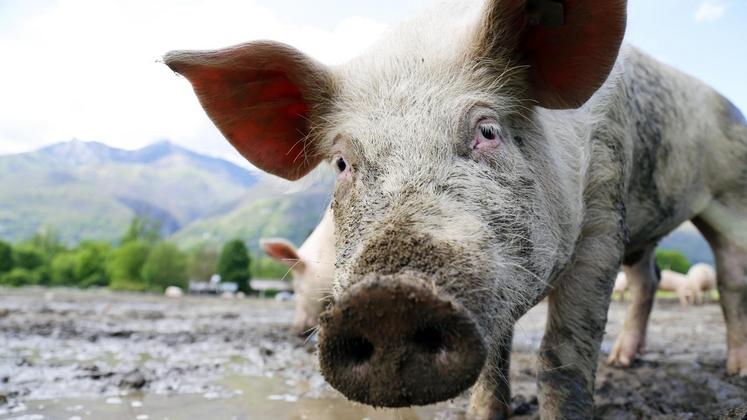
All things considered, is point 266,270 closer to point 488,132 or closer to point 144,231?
point 144,231

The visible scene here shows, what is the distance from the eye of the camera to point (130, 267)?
225ft

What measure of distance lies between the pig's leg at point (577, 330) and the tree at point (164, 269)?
62066 mm

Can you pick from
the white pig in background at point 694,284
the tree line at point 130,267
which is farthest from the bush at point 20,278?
the white pig in background at point 694,284

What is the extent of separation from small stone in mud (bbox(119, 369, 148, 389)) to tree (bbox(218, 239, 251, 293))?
5693cm

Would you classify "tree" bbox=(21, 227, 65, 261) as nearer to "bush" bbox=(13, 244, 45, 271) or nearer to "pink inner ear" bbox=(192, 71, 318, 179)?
"bush" bbox=(13, 244, 45, 271)

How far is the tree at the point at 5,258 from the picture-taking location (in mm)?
65500

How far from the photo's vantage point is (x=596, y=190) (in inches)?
125

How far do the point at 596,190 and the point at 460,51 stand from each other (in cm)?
113

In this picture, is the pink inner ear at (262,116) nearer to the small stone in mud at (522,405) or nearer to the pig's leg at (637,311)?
the small stone in mud at (522,405)

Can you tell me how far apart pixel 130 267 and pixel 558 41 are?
72.2m

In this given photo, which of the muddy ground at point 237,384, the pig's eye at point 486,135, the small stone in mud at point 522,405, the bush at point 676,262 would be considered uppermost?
the pig's eye at point 486,135

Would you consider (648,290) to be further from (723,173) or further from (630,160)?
(630,160)

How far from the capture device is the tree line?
62.4 metres

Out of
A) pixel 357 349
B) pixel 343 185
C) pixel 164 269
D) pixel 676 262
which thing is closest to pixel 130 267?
pixel 164 269
